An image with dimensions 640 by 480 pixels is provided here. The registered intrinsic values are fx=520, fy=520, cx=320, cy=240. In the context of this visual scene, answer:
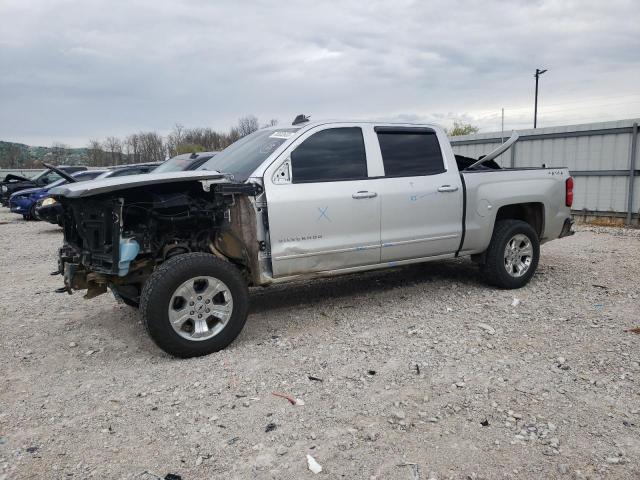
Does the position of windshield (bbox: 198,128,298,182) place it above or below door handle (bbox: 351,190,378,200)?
above

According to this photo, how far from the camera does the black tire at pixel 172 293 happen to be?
399 centimetres

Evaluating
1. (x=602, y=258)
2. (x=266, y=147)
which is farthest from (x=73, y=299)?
(x=602, y=258)

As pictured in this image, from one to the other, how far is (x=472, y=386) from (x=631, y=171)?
9.43m

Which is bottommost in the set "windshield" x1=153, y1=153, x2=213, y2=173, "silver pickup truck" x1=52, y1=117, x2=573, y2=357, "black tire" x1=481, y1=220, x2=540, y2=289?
"black tire" x1=481, y1=220, x2=540, y2=289

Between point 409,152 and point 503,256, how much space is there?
5.68ft

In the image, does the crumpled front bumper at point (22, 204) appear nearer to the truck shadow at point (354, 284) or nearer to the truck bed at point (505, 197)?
the truck shadow at point (354, 284)

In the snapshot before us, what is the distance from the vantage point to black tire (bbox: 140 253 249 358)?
3.99 meters

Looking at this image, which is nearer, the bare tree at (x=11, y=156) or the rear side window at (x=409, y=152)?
the rear side window at (x=409, y=152)

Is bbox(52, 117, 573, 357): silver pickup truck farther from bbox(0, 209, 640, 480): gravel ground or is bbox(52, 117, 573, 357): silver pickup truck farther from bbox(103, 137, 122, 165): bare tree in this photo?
bbox(103, 137, 122, 165): bare tree

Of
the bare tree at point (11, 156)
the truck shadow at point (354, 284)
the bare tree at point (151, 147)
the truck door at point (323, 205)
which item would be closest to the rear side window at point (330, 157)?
the truck door at point (323, 205)

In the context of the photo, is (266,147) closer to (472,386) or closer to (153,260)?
(153,260)

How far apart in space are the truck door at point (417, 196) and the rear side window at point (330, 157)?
273mm

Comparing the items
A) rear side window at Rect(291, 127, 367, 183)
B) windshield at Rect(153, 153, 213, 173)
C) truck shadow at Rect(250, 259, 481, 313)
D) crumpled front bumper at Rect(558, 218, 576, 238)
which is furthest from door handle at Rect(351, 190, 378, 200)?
windshield at Rect(153, 153, 213, 173)

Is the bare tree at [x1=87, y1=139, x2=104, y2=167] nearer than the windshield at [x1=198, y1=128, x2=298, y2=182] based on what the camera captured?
No
